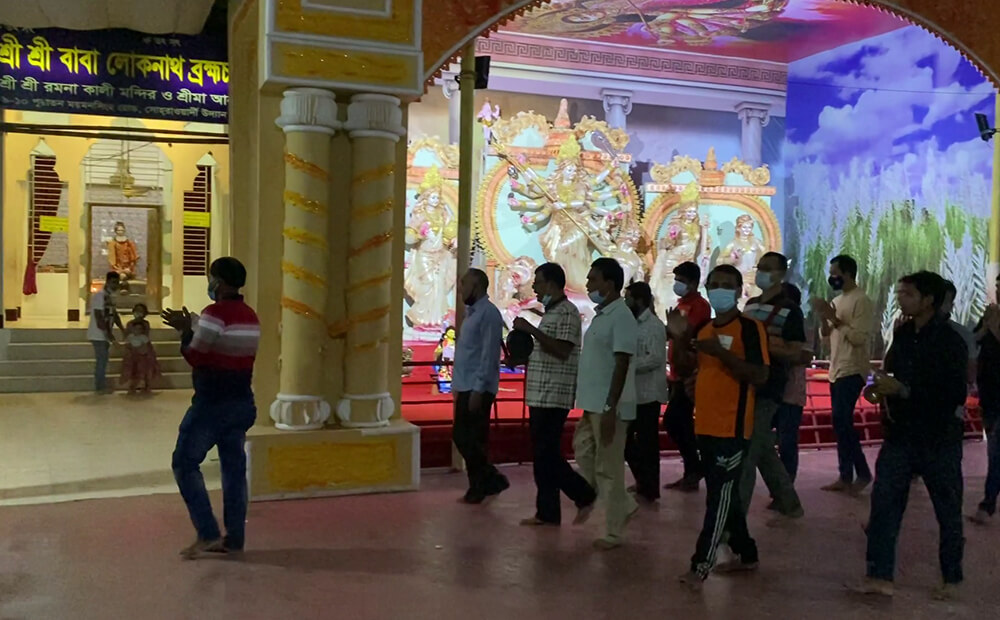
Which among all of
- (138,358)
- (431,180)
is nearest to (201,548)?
(138,358)

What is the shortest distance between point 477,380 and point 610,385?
4.00 ft

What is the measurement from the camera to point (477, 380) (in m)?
5.36

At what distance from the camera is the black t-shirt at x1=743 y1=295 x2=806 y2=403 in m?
4.34

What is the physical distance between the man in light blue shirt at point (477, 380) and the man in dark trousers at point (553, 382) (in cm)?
60

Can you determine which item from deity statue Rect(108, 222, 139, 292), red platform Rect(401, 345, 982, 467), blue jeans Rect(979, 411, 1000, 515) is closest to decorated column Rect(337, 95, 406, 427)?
red platform Rect(401, 345, 982, 467)

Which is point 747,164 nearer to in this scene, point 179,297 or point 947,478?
point 179,297

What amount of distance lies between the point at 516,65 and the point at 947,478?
8.99 m

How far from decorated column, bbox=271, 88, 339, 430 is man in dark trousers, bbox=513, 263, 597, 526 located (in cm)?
146

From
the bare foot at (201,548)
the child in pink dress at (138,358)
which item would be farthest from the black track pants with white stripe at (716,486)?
the child in pink dress at (138,358)

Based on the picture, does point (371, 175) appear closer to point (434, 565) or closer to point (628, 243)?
point (434, 565)

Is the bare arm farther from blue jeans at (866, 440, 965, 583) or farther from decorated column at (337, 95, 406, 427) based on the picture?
decorated column at (337, 95, 406, 427)

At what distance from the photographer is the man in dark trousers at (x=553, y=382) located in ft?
15.3

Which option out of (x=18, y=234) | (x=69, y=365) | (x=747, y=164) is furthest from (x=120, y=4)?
(x=747, y=164)

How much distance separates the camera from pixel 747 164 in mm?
12914
